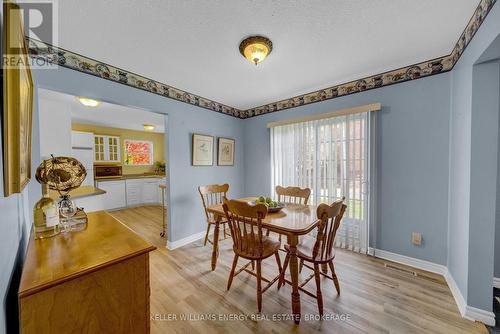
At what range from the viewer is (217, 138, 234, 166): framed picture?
350 cm

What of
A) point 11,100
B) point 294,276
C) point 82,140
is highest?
point 82,140

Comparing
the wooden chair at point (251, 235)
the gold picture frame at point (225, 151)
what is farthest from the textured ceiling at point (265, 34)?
the wooden chair at point (251, 235)

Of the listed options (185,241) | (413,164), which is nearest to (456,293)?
(413,164)

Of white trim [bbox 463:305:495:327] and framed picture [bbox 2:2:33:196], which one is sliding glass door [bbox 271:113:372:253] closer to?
white trim [bbox 463:305:495:327]

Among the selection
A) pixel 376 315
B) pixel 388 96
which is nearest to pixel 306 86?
pixel 388 96

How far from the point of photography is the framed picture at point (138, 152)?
227 inches

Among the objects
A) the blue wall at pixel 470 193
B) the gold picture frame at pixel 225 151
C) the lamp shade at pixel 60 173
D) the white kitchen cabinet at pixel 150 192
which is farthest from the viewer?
the white kitchen cabinet at pixel 150 192

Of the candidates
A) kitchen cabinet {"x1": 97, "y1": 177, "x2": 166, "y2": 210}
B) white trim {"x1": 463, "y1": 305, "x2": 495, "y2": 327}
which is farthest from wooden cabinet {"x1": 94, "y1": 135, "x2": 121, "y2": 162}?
white trim {"x1": 463, "y1": 305, "x2": 495, "y2": 327}

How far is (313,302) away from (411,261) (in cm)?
146

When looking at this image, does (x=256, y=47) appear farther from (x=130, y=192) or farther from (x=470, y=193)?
(x=130, y=192)

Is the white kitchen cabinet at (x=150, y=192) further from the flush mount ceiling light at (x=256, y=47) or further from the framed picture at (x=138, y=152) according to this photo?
the flush mount ceiling light at (x=256, y=47)

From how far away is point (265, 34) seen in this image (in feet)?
5.32

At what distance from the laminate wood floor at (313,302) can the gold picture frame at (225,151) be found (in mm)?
1797

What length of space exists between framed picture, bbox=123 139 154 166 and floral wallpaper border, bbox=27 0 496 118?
3.92m
